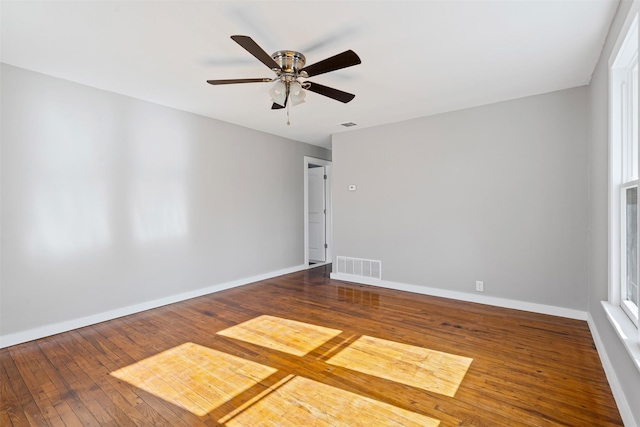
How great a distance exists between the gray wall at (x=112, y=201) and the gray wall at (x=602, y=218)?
166 inches

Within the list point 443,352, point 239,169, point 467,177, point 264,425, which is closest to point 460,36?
point 467,177

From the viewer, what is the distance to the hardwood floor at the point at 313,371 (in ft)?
5.99

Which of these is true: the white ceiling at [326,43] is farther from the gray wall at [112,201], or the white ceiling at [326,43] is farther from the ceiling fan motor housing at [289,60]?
the gray wall at [112,201]

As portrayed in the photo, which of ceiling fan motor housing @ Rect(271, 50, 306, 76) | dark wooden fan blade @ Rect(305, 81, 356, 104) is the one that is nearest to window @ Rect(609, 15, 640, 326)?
dark wooden fan blade @ Rect(305, 81, 356, 104)

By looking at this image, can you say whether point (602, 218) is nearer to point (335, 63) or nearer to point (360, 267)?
point (335, 63)

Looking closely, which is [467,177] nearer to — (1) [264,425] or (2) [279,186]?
(2) [279,186]

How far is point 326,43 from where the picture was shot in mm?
2355

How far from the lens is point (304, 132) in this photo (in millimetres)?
5207

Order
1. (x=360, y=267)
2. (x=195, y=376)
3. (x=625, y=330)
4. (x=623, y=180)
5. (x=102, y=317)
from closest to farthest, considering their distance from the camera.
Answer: (x=625, y=330) → (x=623, y=180) → (x=195, y=376) → (x=102, y=317) → (x=360, y=267)

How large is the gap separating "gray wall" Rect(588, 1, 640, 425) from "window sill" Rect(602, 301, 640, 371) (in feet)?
0.35

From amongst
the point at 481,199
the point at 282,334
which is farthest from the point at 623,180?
the point at 282,334

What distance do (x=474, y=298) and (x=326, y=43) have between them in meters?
3.43

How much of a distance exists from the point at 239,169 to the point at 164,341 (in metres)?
2.72

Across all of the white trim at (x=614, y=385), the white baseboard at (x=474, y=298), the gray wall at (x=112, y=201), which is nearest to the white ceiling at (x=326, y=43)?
the gray wall at (x=112, y=201)
